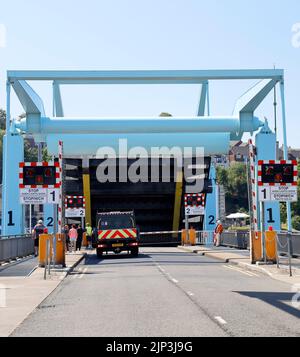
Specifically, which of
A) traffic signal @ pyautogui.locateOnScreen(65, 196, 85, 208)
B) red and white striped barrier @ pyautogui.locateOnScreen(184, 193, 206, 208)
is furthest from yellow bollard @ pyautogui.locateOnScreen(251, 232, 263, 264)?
traffic signal @ pyautogui.locateOnScreen(65, 196, 85, 208)

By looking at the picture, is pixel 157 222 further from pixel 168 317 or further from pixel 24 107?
pixel 168 317

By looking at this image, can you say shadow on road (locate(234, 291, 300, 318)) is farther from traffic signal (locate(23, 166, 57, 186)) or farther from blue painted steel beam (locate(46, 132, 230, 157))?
blue painted steel beam (locate(46, 132, 230, 157))

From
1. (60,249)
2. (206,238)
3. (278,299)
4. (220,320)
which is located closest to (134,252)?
(60,249)

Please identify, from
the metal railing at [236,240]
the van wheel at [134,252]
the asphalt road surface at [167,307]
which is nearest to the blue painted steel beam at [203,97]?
the metal railing at [236,240]

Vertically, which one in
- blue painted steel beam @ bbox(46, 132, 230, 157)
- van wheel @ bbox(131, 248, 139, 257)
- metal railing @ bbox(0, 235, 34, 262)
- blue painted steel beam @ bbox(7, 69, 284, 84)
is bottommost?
van wheel @ bbox(131, 248, 139, 257)

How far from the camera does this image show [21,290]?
16.7 m

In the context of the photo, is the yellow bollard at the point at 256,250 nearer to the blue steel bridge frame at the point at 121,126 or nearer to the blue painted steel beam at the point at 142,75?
the blue steel bridge frame at the point at 121,126

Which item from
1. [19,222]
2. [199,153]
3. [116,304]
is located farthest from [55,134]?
[116,304]

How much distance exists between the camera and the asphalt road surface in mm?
10047

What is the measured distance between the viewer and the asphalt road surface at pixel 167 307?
10047 millimetres

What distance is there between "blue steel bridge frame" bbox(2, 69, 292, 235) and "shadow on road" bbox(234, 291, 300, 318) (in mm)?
19308

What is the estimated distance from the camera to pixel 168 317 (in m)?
11.3

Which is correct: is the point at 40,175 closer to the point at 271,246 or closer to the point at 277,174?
the point at 277,174

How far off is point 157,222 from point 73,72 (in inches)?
606
